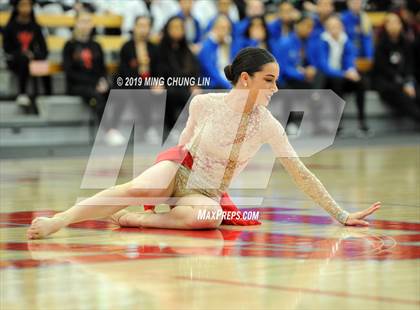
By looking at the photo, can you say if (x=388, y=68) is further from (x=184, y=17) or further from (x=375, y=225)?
(x=375, y=225)

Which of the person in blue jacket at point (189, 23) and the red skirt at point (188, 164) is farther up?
the person in blue jacket at point (189, 23)

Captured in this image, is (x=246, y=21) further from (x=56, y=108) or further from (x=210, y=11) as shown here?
(x=56, y=108)

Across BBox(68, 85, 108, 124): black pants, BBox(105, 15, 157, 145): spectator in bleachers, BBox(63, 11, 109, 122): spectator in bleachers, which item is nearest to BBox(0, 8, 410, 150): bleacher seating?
BBox(68, 85, 108, 124): black pants

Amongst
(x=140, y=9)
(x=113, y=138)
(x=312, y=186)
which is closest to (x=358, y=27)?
(x=140, y=9)

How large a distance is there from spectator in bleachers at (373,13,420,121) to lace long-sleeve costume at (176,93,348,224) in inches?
431

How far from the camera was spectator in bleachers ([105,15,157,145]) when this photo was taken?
44.4ft

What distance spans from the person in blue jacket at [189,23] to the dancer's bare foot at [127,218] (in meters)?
8.81

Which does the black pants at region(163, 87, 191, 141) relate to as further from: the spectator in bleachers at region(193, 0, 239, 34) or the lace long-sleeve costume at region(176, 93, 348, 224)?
the lace long-sleeve costume at region(176, 93, 348, 224)

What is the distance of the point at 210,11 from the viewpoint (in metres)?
15.7

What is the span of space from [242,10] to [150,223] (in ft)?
34.5

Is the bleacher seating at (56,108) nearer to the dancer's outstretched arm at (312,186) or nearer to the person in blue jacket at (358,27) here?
the person in blue jacket at (358,27)

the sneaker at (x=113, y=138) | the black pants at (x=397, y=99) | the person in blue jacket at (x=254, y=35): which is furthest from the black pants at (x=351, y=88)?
the sneaker at (x=113, y=138)

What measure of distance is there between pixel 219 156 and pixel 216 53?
338 inches

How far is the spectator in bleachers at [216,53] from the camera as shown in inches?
Answer: 566
